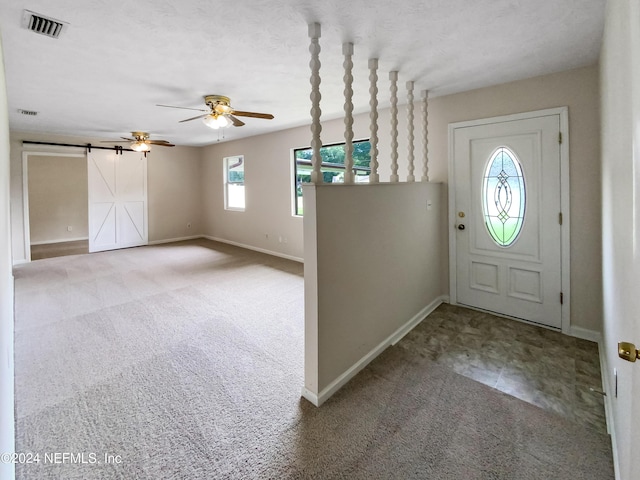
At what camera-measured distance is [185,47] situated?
243 cm

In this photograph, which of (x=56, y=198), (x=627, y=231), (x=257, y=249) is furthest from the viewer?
(x=56, y=198)

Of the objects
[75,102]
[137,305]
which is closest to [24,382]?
[137,305]

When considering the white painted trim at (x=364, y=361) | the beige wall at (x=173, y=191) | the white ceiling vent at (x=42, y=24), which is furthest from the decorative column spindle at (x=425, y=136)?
the beige wall at (x=173, y=191)

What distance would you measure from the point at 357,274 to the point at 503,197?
2.07 meters

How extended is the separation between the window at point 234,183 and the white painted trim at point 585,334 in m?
6.22

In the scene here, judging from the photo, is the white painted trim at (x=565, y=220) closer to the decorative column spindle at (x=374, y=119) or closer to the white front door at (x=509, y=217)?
the white front door at (x=509, y=217)

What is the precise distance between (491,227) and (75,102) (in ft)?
17.5

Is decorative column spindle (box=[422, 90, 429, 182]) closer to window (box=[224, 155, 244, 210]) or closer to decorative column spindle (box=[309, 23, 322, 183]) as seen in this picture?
decorative column spindle (box=[309, 23, 322, 183])

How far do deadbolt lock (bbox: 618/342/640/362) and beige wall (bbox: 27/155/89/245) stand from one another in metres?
9.70

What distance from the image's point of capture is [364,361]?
2365mm

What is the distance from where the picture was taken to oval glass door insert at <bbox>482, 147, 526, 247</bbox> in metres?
3.12

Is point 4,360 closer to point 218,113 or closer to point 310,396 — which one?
point 310,396

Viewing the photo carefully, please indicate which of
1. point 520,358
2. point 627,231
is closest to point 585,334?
point 520,358

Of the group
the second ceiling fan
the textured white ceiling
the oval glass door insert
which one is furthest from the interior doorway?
the oval glass door insert
